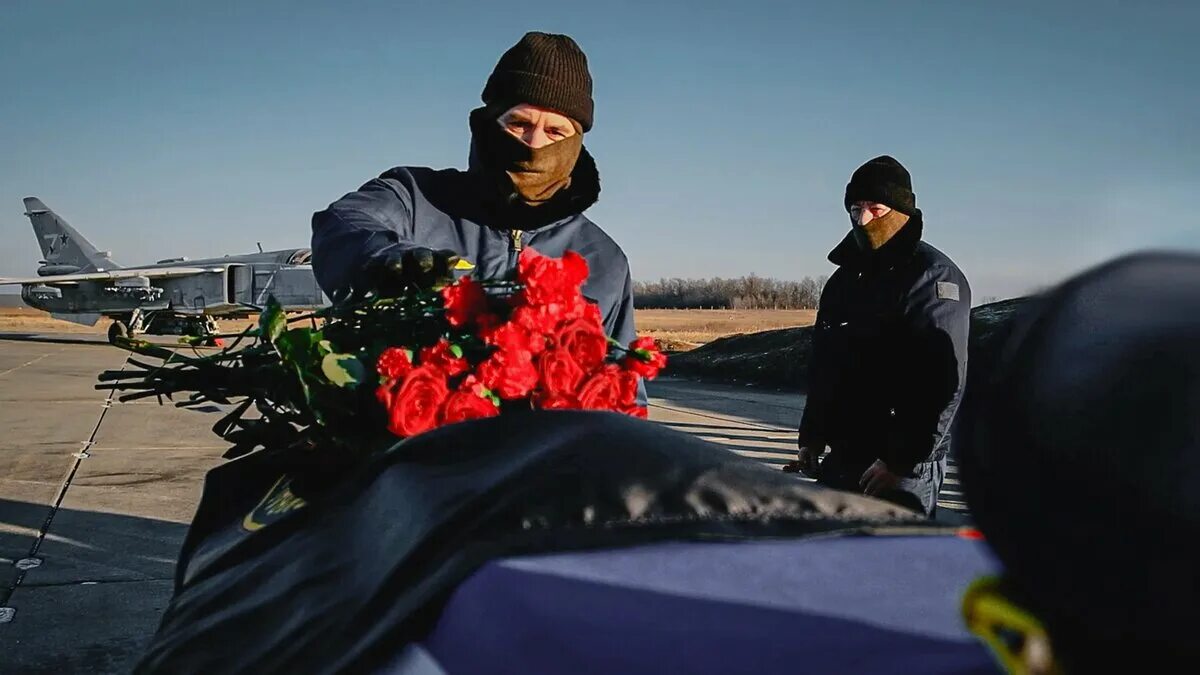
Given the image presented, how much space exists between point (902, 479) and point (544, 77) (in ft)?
5.59

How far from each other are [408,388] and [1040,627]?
1.26 metres

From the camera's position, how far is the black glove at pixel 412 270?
186 centimetres

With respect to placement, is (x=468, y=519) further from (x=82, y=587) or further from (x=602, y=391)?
(x=82, y=587)

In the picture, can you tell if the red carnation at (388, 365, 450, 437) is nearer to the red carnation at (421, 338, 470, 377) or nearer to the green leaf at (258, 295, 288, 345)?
the red carnation at (421, 338, 470, 377)

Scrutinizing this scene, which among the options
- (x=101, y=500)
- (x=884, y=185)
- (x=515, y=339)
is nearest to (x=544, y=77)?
(x=515, y=339)

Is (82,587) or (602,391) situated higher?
(602,391)

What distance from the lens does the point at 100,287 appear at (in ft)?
106

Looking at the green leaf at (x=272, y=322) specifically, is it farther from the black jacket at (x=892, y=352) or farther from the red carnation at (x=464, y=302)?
the black jacket at (x=892, y=352)

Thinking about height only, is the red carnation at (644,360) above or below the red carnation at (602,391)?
above

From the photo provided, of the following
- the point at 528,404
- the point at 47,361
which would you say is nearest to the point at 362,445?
the point at 528,404

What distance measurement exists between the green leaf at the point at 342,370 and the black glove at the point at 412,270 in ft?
0.54

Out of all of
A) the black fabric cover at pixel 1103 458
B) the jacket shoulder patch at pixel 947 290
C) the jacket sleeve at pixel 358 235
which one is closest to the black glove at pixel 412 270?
the jacket sleeve at pixel 358 235

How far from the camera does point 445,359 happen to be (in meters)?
1.75

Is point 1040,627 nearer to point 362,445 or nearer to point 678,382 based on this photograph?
point 362,445
